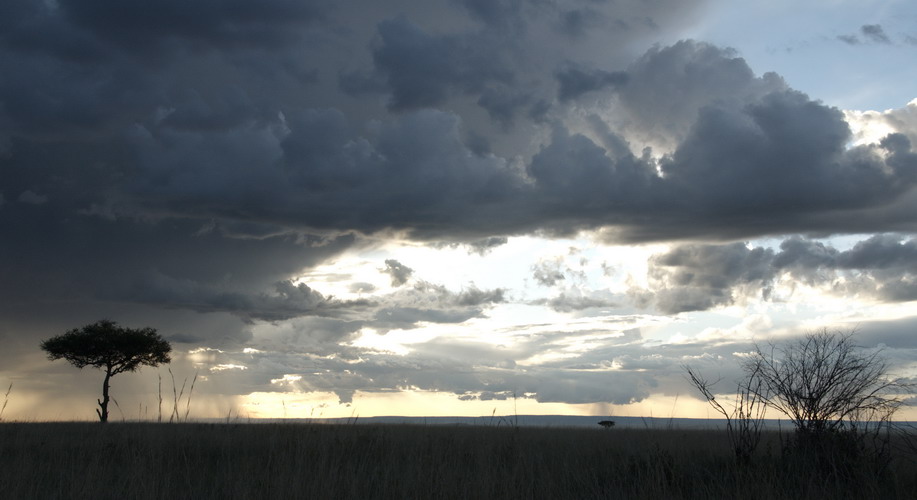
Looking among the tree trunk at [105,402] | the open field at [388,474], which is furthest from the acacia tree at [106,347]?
the open field at [388,474]

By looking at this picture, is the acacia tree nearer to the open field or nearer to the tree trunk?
the tree trunk

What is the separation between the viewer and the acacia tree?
4700 centimetres

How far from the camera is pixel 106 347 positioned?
47.3 metres

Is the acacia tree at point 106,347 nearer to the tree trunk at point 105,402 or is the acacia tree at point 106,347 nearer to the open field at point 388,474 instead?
the tree trunk at point 105,402

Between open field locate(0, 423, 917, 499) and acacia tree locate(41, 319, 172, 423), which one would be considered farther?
acacia tree locate(41, 319, 172, 423)

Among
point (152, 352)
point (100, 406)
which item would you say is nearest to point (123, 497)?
point (100, 406)

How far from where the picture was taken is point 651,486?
10.2 metres

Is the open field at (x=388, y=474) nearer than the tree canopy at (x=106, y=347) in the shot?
Yes

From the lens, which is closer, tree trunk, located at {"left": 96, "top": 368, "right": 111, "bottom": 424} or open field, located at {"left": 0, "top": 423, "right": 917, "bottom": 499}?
open field, located at {"left": 0, "top": 423, "right": 917, "bottom": 499}

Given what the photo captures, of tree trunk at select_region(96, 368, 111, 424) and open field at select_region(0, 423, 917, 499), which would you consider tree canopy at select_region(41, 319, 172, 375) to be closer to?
tree trunk at select_region(96, 368, 111, 424)

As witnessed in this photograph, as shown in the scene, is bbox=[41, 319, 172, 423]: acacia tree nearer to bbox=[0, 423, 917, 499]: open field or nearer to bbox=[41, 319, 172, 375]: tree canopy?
bbox=[41, 319, 172, 375]: tree canopy

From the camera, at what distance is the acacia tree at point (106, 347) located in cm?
4700

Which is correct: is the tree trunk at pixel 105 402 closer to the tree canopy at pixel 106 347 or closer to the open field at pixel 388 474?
the tree canopy at pixel 106 347

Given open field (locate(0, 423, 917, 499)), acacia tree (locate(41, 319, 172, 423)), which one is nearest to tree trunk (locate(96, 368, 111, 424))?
acacia tree (locate(41, 319, 172, 423))
